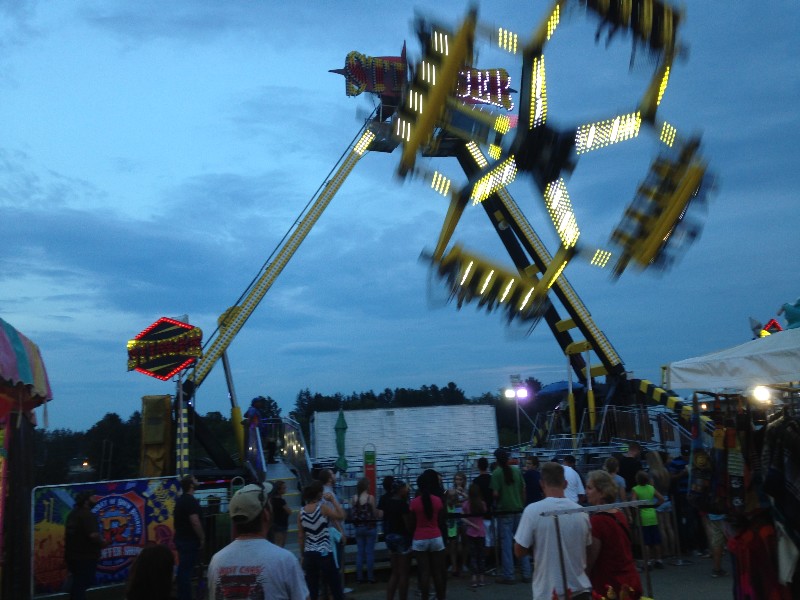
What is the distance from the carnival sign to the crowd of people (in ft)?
36.4

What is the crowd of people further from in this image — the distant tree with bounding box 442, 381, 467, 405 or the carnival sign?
the distant tree with bounding box 442, 381, 467, 405

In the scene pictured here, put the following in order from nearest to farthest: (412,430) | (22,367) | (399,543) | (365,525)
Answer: (22,367)
(399,543)
(365,525)
(412,430)

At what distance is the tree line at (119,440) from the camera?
67.7ft

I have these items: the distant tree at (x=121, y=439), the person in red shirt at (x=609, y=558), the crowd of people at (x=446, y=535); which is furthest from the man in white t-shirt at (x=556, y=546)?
the distant tree at (x=121, y=439)

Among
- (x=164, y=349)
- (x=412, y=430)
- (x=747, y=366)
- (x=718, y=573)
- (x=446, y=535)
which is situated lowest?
(x=718, y=573)

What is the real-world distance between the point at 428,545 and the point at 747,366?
170 inches

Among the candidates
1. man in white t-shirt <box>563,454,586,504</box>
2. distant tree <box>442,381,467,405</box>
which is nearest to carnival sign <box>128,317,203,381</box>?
man in white t-shirt <box>563,454,586,504</box>

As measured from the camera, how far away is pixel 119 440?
48250 mm

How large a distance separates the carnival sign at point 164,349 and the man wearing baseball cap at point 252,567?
18.9 metres

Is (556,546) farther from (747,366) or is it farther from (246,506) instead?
(747,366)

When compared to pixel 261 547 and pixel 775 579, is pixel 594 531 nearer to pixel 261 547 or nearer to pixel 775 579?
pixel 775 579

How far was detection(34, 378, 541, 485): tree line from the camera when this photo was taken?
67.7 ft

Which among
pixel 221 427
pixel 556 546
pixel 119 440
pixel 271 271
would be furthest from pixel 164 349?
pixel 221 427

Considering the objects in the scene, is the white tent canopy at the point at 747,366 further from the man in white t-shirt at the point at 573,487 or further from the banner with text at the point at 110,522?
the banner with text at the point at 110,522
